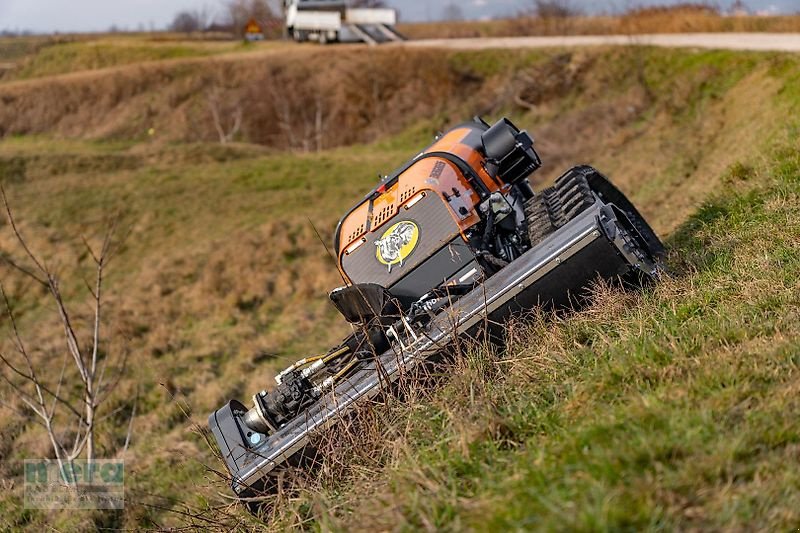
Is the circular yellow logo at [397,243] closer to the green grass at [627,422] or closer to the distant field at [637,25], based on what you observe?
the green grass at [627,422]

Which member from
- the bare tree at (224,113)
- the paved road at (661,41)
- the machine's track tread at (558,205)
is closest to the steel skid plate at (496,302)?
the machine's track tread at (558,205)

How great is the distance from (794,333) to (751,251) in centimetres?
188

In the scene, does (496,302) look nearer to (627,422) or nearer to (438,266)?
(438,266)

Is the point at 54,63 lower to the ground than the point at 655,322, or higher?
higher

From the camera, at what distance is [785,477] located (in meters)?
3.27

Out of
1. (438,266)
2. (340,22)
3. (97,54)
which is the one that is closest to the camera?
(438,266)

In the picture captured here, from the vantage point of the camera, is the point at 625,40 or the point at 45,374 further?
the point at 625,40

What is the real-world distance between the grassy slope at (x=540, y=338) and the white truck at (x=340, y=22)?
67.6 feet

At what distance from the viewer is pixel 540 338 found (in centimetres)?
561

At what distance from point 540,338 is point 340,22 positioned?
4116cm

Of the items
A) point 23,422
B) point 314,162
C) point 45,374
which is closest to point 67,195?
point 314,162

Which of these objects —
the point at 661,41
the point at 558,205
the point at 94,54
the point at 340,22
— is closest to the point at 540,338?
the point at 558,205

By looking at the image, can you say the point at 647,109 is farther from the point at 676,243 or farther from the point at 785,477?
the point at 785,477

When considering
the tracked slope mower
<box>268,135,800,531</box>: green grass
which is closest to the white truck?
the tracked slope mower
